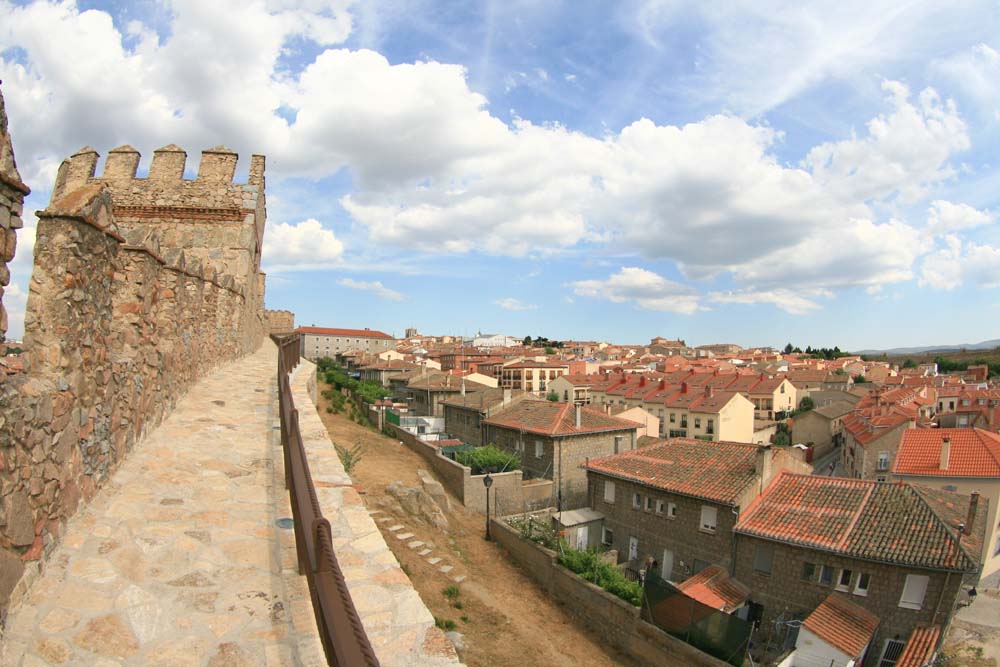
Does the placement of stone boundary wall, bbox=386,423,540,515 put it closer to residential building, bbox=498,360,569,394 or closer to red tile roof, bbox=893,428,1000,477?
red tile roof, bbox=893,428,1000,477

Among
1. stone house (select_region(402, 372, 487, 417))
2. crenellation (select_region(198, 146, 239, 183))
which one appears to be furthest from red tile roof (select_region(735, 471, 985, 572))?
stone house (select_region(402, 372, 487, 417))

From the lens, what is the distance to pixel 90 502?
14.1 feet

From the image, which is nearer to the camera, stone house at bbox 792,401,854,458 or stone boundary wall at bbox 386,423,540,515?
stone boundary wall at bbox 386,423,540,515

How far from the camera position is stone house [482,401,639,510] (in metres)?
26.2

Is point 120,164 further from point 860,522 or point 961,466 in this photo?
point 961,466

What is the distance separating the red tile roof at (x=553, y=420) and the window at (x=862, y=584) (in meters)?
12.8

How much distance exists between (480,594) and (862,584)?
10953 millimetres

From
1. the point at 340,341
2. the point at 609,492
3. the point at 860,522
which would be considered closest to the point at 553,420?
the point at 609,492

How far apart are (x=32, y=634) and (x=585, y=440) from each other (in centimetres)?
2558

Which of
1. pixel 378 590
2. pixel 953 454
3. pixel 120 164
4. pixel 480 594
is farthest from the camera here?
pixel 953 454

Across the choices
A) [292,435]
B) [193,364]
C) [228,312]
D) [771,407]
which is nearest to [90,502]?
[292,435]

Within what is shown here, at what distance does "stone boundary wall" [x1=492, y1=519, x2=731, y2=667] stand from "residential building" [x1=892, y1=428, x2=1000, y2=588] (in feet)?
59.1

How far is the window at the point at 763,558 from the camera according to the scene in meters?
17.0

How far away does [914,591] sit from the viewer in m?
15.1
